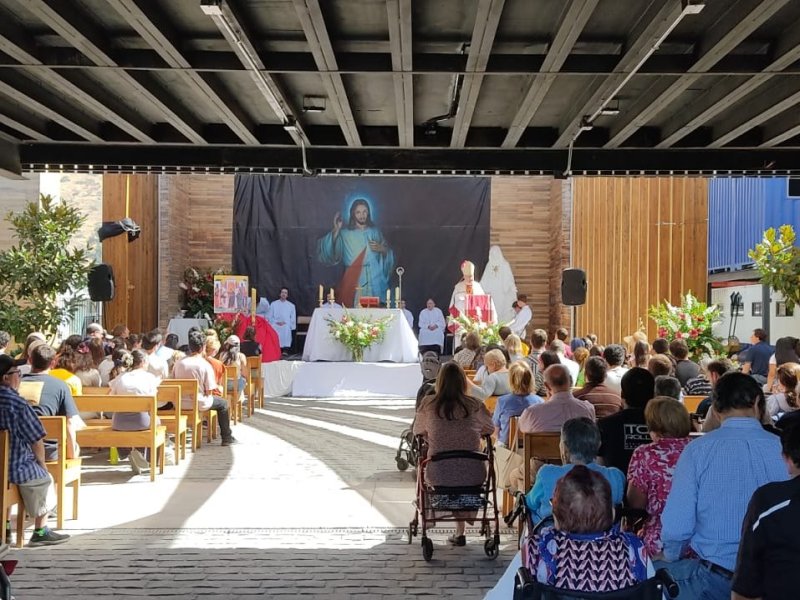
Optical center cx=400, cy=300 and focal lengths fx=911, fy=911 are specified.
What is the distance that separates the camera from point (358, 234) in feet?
69.2

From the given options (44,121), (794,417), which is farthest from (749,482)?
(44,121)

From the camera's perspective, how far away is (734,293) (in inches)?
627

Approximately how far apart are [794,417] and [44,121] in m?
6.01

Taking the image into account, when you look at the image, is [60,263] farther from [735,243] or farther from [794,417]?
[735,243]

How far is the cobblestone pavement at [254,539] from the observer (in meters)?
4.77

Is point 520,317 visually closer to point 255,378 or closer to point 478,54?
point 255,378

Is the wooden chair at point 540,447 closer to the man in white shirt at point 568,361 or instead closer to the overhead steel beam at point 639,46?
the overhead steel beam at point 639,46

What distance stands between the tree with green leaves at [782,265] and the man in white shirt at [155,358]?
5839mm

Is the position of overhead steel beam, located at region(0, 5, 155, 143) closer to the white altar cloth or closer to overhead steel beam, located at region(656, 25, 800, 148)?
overhead steel beam, located at region(656, 25, 800, 148)

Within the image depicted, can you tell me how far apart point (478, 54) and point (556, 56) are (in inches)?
16.9

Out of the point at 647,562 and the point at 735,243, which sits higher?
the point at 735,243

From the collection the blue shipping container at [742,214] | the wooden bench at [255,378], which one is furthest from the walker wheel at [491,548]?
the blue shipping container at [742,214]

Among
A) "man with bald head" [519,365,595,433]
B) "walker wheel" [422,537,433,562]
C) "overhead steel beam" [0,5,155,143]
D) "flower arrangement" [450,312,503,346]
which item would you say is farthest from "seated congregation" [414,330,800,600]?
"flower arrangement" [450,312,503,346]

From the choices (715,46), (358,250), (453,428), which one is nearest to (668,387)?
(453,428)
